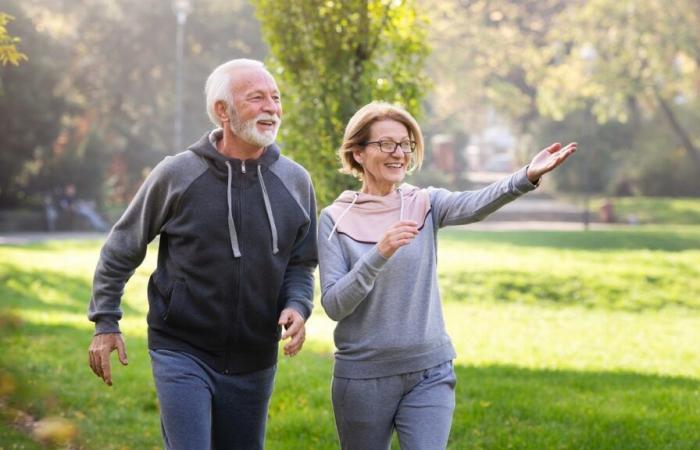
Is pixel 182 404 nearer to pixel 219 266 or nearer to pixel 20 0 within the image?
pixel 219 266

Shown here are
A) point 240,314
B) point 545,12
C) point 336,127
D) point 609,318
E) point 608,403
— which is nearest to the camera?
point 240,314

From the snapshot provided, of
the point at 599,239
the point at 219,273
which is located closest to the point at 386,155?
the point at 219,273

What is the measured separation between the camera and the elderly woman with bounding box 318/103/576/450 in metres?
4.16

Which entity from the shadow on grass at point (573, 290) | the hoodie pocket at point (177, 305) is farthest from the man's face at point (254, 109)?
the shadow on grass at point (573, 290)

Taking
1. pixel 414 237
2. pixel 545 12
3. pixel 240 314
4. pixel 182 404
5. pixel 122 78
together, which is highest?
pixel 545 12

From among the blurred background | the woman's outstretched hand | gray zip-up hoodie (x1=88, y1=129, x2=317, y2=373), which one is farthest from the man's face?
the blurred background

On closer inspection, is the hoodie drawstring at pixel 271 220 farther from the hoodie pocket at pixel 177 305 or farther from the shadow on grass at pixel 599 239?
the shadow on grass at pixel 599 239

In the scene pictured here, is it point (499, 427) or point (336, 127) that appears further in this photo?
point (336, 127)

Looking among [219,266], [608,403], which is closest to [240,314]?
[219,266]

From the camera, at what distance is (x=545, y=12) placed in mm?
55031

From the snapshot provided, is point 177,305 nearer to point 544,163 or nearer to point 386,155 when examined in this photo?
point 386,155

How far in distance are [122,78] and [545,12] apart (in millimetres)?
20657

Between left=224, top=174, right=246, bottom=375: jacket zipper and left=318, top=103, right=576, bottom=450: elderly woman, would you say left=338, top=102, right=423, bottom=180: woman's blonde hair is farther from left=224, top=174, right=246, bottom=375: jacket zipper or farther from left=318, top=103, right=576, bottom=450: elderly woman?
left=224, top=174, right=246, bottom=375: jacket zipper

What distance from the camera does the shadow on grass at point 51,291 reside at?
17453 millimetres
